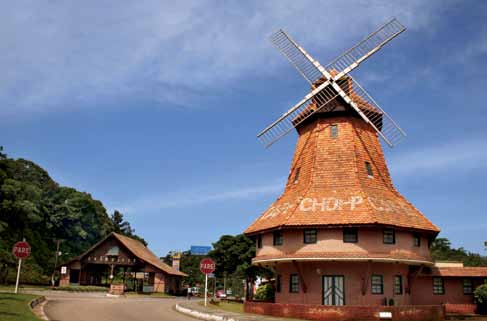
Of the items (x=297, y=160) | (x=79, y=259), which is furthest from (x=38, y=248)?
(x=297, y=160)

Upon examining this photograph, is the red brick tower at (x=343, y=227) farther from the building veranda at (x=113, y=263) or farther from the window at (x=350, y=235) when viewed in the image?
the building veranda at (x=113, y=263)

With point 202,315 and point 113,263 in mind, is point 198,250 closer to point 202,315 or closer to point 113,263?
point 113,263

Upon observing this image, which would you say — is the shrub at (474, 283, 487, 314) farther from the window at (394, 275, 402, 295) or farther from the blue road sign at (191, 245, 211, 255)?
the blue road sign at (191, 245, 211, 255)

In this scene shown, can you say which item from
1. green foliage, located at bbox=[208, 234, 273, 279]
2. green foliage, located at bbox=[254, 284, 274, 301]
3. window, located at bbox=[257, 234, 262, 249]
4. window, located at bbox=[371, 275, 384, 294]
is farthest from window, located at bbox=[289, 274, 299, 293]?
green foliage, located at bbox=[208, 234, 273, 279]

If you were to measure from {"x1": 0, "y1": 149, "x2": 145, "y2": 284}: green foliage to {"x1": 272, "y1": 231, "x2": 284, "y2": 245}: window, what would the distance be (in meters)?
33.6

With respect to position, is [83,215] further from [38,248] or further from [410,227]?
[410,227]

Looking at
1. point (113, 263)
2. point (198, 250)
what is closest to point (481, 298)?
point (113, 263)

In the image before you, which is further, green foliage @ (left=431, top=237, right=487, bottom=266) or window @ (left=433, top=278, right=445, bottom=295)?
green foliage @ (left=431, top=237, right=487, bottom=266)

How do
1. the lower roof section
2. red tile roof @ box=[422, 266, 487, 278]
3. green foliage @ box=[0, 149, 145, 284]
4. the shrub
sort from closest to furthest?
the lower roof section → the shrub → red tile roof @ box=[422, 266, 487, 278] → green foliage @ box=[0, 149, 145, 284]

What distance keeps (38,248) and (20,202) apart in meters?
13.3

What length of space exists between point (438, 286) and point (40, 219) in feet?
192

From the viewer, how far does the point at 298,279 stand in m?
27.8

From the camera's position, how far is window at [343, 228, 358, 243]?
26.1 m

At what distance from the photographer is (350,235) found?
2622 cm
